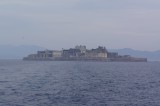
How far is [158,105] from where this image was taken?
149ft

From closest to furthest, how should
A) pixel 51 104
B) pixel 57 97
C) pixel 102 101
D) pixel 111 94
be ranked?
pixel 51 104, pixel 102 101, pixel 57 97, pixel 111 94

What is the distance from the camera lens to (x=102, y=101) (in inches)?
1901

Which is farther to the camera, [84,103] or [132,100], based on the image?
[132,100]

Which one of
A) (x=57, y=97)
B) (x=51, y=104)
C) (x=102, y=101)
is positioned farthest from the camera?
(x=57, y=97)

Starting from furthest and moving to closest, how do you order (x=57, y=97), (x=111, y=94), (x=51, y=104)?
(x=111, y=94)
(x=57, y=97)
(x=51, y=104)

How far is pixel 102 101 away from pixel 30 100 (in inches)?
346

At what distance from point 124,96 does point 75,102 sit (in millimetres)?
9096

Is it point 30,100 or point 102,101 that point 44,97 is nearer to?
point 30,100

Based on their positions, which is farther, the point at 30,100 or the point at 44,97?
the point at 44,97

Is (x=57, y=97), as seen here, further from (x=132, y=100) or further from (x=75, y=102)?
(x=132, y=100)

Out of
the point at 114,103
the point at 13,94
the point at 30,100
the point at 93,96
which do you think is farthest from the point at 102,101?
the point at 13,94

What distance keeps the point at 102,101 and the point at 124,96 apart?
6.22 m

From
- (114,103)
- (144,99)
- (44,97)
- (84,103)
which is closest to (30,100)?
(44,97)

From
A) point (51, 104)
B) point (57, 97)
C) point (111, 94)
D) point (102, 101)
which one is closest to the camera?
point (51, 104)
